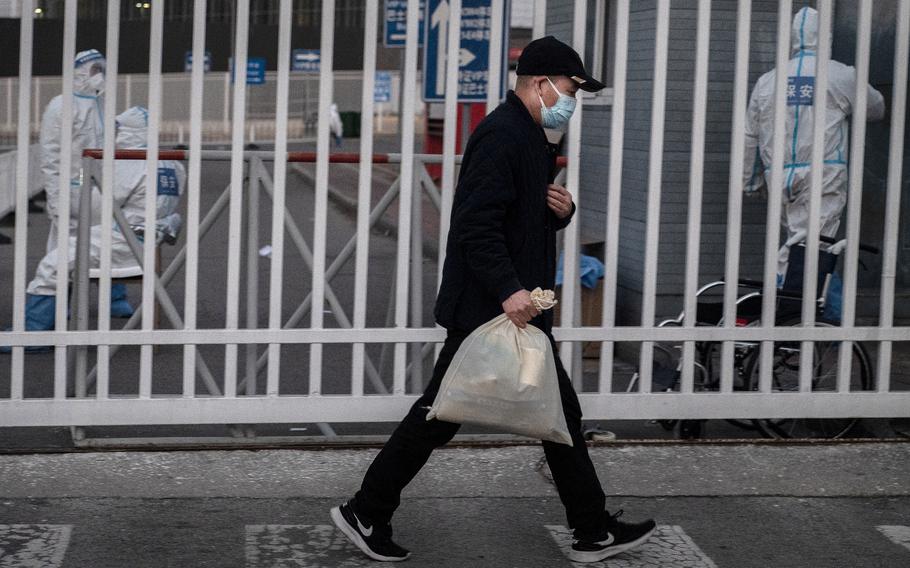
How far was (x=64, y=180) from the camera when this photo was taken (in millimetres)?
6082

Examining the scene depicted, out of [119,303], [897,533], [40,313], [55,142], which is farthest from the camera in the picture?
[119,303]

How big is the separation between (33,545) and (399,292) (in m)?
1.98

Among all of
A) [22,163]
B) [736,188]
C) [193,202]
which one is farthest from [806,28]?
[22,163]

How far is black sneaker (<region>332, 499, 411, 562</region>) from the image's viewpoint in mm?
4906

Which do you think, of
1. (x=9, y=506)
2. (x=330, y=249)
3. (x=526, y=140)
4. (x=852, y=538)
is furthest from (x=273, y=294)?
(x=330, y=249)

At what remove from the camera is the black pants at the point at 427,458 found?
4.89 m

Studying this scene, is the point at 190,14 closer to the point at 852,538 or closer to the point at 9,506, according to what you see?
the point at 9,506

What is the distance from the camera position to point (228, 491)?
572cm

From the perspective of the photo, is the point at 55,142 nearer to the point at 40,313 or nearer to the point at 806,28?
the point at 40,313

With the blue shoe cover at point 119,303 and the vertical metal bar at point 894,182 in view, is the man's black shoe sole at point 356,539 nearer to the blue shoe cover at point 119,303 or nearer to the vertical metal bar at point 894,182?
the vertical metal bar at point 894,182

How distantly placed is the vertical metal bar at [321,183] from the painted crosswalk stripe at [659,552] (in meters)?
1.42

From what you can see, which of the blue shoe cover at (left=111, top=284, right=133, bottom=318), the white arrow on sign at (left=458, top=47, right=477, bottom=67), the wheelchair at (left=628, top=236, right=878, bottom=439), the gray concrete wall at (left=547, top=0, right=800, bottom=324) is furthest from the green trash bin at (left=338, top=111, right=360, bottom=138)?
the wheelchair at (left=628, top=236, right=878, bottom=439)

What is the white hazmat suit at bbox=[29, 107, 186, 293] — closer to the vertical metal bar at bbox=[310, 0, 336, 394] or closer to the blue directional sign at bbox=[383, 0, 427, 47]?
the vertical metal bar at bbox=[310, 0, 336, 394]

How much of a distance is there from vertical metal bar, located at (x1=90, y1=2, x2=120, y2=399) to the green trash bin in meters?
47.3
